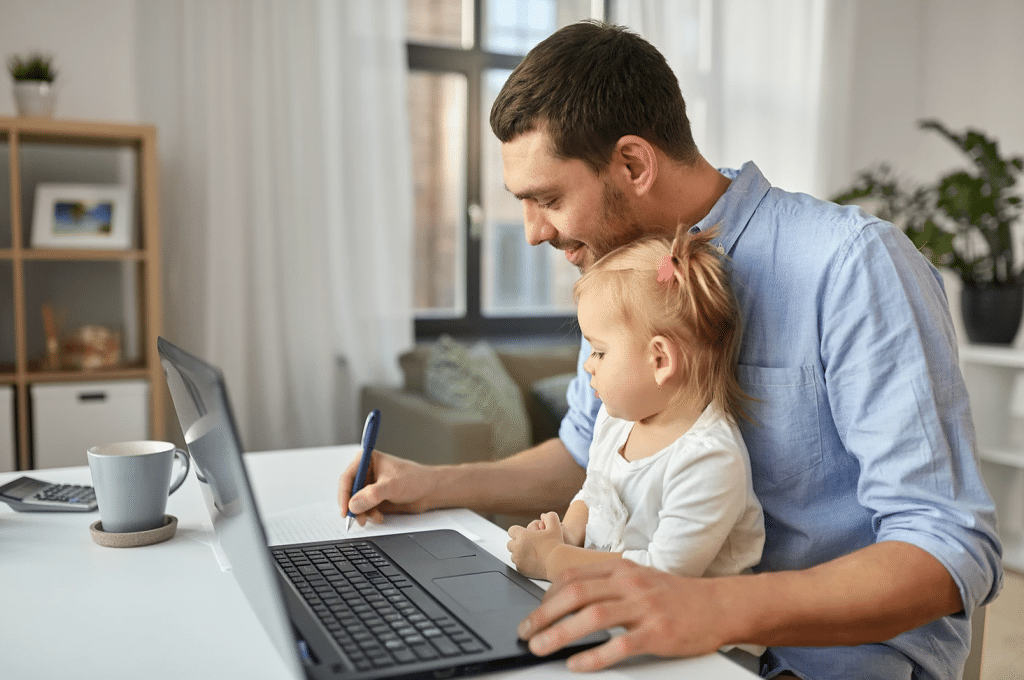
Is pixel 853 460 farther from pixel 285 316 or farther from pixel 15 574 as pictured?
pixel 285 316

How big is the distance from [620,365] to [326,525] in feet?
1.41

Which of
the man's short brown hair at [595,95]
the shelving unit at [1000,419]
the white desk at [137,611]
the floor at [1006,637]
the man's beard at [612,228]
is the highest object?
the man's short brown hair at [595,95]

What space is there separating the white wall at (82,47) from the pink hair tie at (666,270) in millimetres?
2603

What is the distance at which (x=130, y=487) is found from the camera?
1.05 metres

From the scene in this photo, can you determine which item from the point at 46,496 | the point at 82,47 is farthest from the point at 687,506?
the point at 82,47

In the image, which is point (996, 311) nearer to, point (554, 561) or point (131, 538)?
point (554, 561)

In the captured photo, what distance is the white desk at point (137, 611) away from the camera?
75 centimetres

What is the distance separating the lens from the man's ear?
1196mm

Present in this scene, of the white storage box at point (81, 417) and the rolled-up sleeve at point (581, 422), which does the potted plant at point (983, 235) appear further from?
the white storage box at point (81, 417)

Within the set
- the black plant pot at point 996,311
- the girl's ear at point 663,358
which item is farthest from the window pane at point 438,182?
the girl's ear at point 663,358

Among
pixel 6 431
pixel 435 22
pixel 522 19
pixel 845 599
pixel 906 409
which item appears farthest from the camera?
pixel 522 19

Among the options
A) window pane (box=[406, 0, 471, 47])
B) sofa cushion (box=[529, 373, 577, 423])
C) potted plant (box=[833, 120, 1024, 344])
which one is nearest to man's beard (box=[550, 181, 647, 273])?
sofa cushion (box=[529, 373, 577, 423])

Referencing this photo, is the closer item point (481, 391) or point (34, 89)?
point (34, 89)

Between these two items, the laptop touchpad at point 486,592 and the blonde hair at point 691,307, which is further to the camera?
the blonde hair at point 691,307
